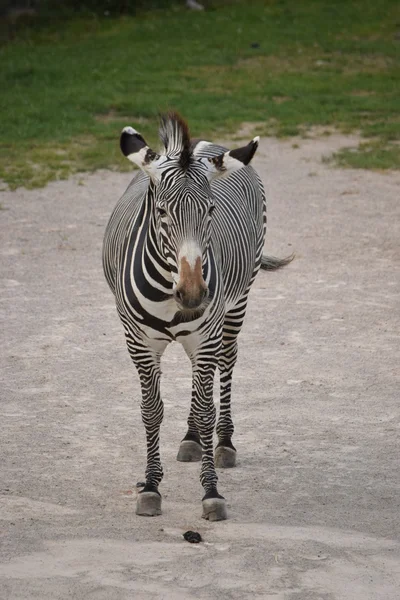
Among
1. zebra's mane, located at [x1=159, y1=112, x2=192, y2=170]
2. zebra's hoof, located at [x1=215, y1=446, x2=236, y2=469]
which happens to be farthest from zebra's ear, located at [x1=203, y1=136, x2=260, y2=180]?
zebra's hoof, located at [x1=215, y1=446, x2=236, y2=469]

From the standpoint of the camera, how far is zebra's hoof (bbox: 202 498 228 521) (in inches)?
203

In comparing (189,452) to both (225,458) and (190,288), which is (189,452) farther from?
(190,288)

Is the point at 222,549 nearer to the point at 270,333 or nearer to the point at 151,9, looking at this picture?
the point at 270,333

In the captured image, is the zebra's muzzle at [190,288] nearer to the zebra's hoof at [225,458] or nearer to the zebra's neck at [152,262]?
the zebra's neck at [152,262]

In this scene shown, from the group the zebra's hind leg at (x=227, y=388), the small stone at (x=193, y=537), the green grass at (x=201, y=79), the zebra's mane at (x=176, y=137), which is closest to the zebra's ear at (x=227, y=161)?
the zebra's mane at (x=176, y=137)

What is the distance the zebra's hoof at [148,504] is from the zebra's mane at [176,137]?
1.64m

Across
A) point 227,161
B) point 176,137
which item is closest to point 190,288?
point 227,161

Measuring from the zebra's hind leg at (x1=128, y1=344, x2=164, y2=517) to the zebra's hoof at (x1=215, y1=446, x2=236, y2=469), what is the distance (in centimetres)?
66

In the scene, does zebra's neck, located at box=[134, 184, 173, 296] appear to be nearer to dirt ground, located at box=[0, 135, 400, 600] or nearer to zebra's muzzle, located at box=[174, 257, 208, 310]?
zebra's muzzle, located at box=[174, 257, 208, 310]

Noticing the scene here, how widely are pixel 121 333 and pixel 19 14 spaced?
16411mm

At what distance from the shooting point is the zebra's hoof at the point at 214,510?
16.9ft

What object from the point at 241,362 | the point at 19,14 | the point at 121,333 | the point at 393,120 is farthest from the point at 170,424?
the point at 19,14

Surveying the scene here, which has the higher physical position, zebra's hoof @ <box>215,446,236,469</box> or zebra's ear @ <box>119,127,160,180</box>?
zebra's ear @ <box>119,127,160,180</box>

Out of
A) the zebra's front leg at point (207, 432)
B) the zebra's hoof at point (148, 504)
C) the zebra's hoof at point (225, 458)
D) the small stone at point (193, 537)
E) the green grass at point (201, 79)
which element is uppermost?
the green grass at point (201, 79)
